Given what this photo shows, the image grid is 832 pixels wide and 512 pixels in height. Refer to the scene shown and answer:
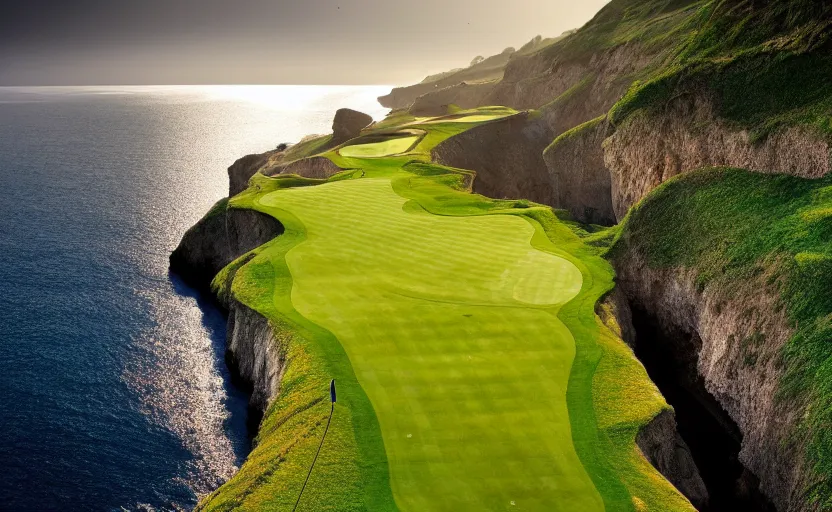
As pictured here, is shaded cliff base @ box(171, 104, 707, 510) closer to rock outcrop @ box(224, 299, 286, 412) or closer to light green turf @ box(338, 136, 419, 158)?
rock outcrop @ box(224, 299, 286, 412)

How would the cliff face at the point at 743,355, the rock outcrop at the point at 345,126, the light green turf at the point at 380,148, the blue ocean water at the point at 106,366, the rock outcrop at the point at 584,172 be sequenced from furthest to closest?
the rock outcrop at the point at 345,126 → the light green turf at the point at 380,148 → the rock outcrop at the point at 584,172 → the blue ocean water at the point at 106,366 → the cliff face at the point at 743,355

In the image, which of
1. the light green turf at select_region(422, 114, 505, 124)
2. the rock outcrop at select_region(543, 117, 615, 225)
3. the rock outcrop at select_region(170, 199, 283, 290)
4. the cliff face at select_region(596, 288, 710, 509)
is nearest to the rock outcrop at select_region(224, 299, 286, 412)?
the cliff face at select_region(596, 288, 710, 509)

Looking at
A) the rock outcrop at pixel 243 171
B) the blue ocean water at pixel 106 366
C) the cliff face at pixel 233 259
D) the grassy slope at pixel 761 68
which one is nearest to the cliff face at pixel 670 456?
the cliff face at pixel 233 259

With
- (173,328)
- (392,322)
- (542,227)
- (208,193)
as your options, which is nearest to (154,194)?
(208,193)

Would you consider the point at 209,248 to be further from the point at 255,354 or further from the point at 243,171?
the point at 243,171

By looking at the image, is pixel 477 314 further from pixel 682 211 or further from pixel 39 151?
pixel 39 151

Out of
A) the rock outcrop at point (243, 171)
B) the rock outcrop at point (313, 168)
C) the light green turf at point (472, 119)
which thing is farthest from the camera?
the light green turf at point (472, 119)

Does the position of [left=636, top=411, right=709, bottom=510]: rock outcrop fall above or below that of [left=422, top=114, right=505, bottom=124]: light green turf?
below

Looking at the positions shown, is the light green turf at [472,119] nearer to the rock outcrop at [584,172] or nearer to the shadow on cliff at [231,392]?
the rock outcrop at [584,172]

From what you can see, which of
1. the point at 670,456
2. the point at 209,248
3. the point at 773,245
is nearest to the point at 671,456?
the point at 670,456
